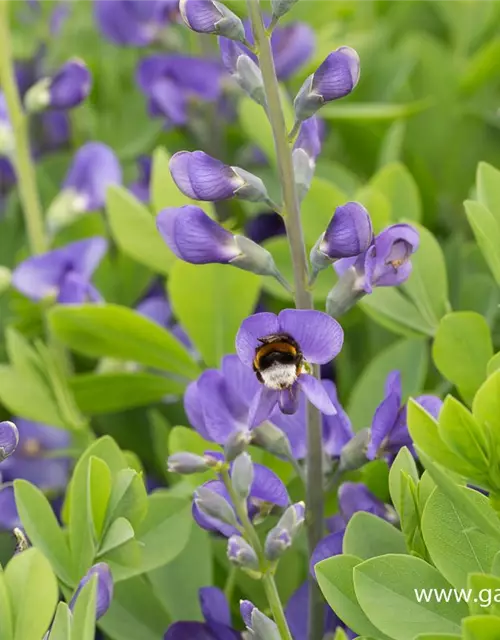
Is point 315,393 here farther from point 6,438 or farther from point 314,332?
point 6,438

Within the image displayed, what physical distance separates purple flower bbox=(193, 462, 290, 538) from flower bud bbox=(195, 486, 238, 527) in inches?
0.8

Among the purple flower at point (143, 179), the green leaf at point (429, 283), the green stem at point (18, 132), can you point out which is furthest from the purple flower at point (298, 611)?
the purple flower at point (143, 179)

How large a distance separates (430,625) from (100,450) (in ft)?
0.76

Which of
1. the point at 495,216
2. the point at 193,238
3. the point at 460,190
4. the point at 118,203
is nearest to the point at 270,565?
the point at 193,238

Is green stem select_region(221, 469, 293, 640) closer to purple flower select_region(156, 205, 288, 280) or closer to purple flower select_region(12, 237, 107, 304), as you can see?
purple flower select_region(156, 205, 288, 280)

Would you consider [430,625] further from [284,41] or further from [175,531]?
[284,41]

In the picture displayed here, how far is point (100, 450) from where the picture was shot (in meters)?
0.63

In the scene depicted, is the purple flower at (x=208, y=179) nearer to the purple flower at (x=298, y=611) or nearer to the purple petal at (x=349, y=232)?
the purple petal at (x=349, y=232)

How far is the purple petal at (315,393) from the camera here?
533 mm

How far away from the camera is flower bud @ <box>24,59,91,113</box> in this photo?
38.2 inches

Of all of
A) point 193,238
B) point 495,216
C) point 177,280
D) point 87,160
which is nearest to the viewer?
point 193,238

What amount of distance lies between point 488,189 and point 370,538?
27 centimetres

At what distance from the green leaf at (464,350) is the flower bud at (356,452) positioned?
0.08m

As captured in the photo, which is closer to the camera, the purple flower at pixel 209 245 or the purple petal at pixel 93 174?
the purple flower at pixel 209 245
